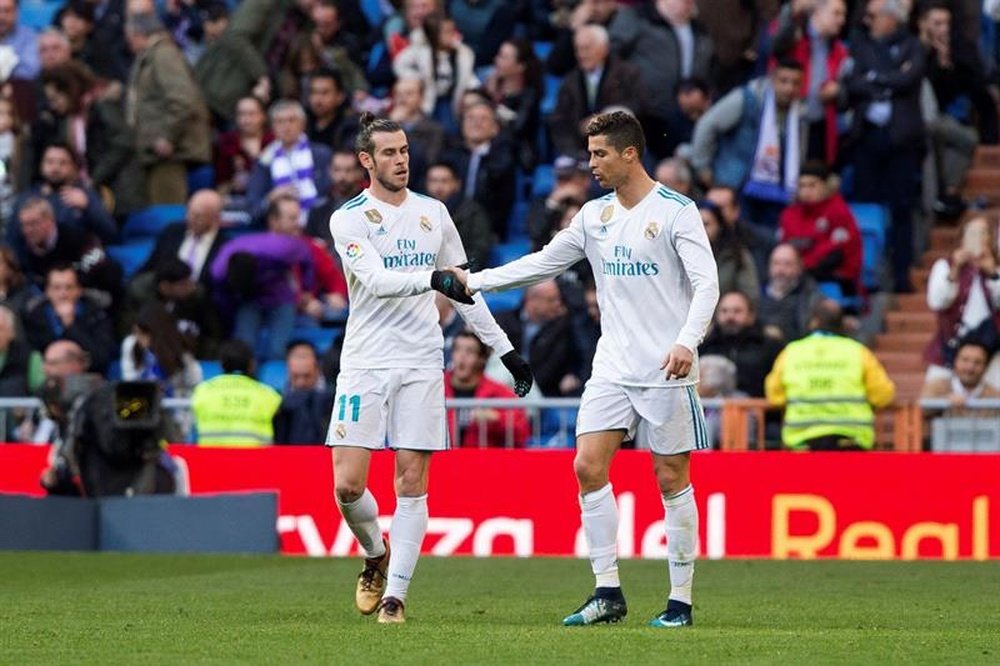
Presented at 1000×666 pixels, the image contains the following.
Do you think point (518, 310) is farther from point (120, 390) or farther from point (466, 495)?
point (120, 390)

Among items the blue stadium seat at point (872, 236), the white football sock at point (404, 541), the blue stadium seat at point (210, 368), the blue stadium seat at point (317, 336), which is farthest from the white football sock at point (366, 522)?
the blue stadium seat at point (872, 236)

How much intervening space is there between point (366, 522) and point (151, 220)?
491 inches

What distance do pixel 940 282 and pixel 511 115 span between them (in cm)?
504

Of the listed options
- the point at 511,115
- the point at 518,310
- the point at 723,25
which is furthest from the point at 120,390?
the point at 723,25

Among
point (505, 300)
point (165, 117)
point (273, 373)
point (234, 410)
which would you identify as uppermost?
point (165, 117)

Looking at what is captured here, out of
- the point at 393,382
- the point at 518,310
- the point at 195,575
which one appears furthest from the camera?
the point at 518,310

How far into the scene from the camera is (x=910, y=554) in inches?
692

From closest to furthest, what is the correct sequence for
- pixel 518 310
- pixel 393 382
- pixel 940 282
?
pixel 393 382 < pixel 940 282 < pixel 518 310

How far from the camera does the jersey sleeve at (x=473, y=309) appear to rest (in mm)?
11344

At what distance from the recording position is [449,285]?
1080 cm

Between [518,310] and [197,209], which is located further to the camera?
[197,209]

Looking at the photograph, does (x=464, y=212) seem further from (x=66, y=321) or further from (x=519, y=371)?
(x=519, y=371)

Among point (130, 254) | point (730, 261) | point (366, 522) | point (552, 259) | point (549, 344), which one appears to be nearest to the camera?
point (552, 259)

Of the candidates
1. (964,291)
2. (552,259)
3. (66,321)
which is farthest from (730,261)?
(552,259)
